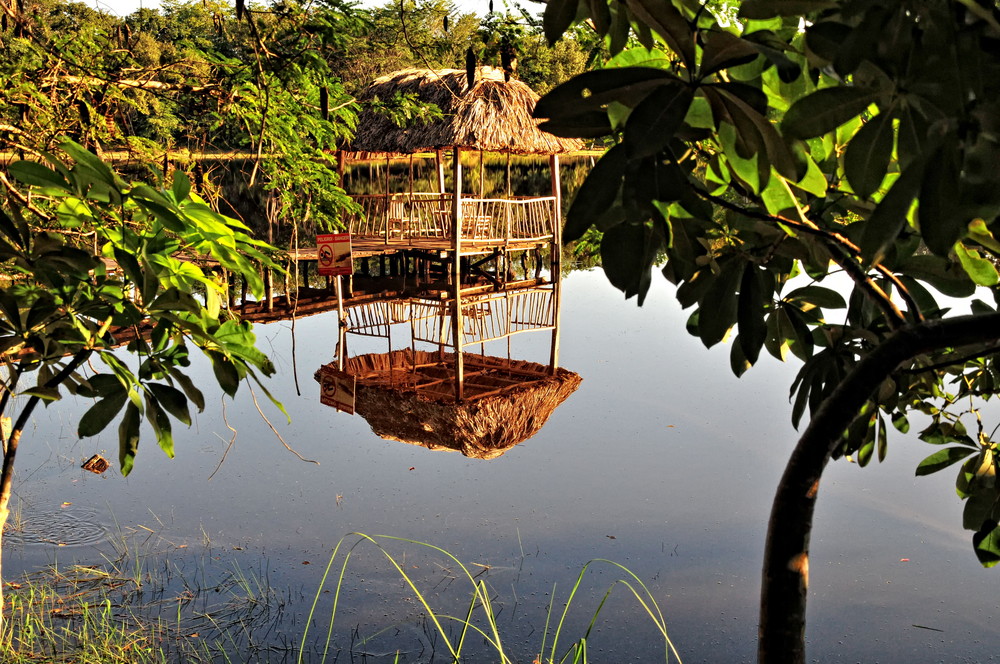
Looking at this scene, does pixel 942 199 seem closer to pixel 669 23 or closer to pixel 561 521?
pixel 669 23

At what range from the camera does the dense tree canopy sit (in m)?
0.98

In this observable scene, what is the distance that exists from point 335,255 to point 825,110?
587cm

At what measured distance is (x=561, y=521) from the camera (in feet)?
19.0

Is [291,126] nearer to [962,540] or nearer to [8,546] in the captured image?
[8,546]

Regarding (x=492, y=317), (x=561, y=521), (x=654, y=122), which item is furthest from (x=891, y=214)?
(x=492, y=317)

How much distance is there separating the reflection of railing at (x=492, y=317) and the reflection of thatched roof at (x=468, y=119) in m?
1.74

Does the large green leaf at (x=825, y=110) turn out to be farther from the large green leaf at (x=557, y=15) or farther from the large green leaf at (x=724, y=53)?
the large green leaf at (x=557, y=15)

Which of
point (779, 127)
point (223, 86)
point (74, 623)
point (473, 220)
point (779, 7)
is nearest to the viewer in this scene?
point (779, 7)

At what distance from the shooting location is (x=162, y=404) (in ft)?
5.83

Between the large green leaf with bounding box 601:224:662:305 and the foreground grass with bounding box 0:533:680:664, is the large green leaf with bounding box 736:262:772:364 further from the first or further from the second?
the foreground grass with bounding box 0:533:680:664

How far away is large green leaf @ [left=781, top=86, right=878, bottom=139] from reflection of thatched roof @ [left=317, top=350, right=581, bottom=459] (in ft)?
21.1

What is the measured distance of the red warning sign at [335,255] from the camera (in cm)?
671

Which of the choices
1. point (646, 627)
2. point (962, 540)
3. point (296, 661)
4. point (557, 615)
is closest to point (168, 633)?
point (296, 661)

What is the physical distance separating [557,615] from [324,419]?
154 inches
